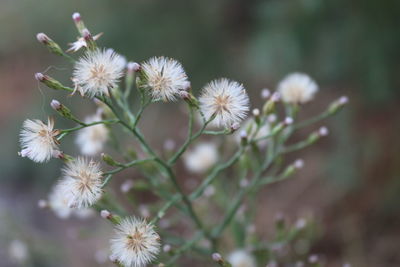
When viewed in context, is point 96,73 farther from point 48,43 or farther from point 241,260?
point 241,260

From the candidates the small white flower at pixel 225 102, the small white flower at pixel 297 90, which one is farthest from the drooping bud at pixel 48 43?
the small white flower at pixel 297 90

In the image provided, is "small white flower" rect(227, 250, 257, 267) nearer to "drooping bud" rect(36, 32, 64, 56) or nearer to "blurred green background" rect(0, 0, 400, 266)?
"blurred green background" rect(0, 0, 400, 266)

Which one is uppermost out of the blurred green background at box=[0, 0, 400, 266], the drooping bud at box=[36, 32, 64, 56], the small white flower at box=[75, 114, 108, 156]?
the blurred green background at box=[0, 0, 400, 266]

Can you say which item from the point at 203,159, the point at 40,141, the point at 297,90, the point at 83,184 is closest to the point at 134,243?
the point at 83,184

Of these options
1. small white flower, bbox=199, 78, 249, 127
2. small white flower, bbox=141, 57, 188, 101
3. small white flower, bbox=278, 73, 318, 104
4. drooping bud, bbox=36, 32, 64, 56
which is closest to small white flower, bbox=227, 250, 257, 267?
small white flower, bbox=278, 73, 318, 104

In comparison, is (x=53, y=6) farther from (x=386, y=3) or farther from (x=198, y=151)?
(x=386, y=3)
